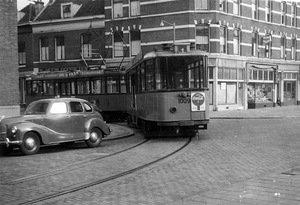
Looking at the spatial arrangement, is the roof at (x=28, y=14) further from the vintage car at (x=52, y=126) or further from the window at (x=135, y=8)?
the vintage car at (x=52, y=126)

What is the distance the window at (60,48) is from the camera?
35250mm

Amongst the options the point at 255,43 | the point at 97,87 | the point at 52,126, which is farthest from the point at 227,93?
the point at 52,126

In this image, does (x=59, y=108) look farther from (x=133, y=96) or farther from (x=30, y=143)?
(x=133, y=96)

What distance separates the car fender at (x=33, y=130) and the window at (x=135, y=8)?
22675 mm

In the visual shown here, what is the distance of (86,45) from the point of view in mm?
34281

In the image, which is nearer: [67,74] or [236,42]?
[67,74]

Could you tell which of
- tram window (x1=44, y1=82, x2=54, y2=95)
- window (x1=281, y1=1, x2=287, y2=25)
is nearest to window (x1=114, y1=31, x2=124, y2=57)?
tram window (x1=44, y1=82, x2=54, y2=95)

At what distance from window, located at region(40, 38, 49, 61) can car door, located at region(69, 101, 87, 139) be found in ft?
82.8

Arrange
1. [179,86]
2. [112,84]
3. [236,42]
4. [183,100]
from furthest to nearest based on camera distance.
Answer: [236,42]
[112,84]
[179,86]
[183,100]

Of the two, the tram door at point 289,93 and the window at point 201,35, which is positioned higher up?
the window at point 201,35

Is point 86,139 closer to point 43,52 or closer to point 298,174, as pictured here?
point 298,174

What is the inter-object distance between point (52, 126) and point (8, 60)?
384 inches

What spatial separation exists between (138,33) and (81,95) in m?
10.0

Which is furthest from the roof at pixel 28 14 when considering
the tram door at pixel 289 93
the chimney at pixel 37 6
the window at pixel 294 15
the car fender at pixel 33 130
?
the car fender at pixel 33 130
